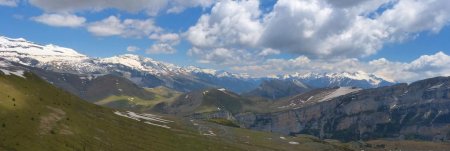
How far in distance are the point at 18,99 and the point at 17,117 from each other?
58.5 feet

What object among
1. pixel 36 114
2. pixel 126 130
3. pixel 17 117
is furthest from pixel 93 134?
pixel 126 130

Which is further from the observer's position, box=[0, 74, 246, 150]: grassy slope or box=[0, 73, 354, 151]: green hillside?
box=[0, 74, 246, 150]: grassy slope

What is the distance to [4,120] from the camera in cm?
10050

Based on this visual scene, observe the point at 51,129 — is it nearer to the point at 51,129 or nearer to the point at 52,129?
the point at 51,129

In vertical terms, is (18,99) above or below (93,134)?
above

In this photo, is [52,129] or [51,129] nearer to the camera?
[51,129]

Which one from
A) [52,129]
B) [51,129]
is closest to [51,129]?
[51,129]

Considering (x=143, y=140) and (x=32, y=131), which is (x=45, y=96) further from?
(x=32, y=131)

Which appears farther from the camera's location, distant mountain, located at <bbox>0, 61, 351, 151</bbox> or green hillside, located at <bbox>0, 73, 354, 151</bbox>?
distant mountain, located at <bbox>0, 61, 351, 151</bbox>

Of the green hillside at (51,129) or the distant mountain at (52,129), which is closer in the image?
the green hillside at (51,129)

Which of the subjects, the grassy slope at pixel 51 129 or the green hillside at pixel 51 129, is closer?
the green hillside at pixel 51 129

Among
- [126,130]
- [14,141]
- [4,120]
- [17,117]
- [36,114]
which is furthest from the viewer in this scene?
[126,130]

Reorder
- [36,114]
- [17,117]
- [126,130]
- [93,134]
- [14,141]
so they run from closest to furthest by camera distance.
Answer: [14,141], [17,117], [36,114], [93,134], [126,130]

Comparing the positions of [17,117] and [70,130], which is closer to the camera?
[17,117]
